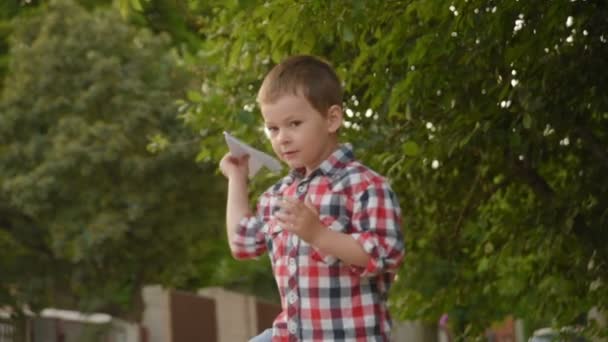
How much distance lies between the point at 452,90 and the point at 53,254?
2478cm

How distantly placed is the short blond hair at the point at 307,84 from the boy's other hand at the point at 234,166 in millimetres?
364

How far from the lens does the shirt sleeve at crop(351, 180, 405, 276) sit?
4598mm

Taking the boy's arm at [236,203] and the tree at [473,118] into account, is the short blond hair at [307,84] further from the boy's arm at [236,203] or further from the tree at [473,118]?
the tree at [473,118]

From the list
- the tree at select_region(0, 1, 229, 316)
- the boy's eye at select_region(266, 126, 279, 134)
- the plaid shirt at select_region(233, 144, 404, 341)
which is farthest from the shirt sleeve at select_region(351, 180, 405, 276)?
the tree at select_region(0, 1, 229, 316)

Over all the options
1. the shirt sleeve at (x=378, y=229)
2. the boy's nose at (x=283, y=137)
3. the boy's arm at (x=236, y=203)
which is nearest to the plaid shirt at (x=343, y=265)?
the shirt sleeve at (x=378, y=229)

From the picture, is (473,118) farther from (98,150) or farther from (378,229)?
(98,150)

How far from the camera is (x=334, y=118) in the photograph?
481 centimetres

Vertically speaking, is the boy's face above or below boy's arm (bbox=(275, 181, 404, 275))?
above

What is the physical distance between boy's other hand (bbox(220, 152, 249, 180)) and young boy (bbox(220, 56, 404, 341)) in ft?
0.90

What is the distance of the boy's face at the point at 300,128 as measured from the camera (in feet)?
15.6

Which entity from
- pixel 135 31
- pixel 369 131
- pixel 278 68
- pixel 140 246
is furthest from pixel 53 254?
pixel 278 68

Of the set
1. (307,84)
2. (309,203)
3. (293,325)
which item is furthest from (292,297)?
(307,84)

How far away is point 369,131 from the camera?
11.3 meters

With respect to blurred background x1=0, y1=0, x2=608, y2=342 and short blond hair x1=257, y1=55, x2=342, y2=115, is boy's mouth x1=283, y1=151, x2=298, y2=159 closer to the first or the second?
short blond hair x1=257, y1=55, x2=342, y2=115
